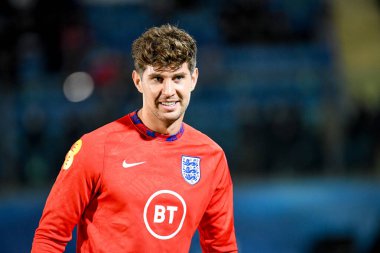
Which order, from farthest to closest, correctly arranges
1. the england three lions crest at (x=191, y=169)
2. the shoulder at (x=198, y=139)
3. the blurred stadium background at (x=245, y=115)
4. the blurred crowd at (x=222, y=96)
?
the blurred crowd at (x=222, y=96), the blurred stadium background at (x=245, y=115), the shoulder at (x=198, y=139), the england three lions crest at (x=191, y=169)

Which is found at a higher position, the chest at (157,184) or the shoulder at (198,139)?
the shoulder at (198,139)

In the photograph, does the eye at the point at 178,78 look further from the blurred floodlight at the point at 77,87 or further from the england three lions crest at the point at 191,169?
the blurred floodlight at the point at 77,87

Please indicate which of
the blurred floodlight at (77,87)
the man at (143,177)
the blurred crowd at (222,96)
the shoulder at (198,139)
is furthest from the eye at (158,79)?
the blurred floodlight at (77,87)

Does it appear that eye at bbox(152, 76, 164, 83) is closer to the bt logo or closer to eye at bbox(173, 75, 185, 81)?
eye at bbox(173, 75, 185, 81)

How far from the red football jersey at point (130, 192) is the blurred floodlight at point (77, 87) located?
16.2ft

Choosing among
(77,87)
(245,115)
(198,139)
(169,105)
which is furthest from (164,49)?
(77,87)

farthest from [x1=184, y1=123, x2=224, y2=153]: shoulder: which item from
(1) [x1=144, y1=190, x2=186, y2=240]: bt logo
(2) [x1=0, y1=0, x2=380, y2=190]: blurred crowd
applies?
(2) [x1=0, y1=0, x2=380, y2=190]: blurred crowd

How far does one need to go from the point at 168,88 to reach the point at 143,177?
0.39 meters

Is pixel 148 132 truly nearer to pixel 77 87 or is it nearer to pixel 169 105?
pixel 169 105

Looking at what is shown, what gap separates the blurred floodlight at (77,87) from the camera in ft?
25.7

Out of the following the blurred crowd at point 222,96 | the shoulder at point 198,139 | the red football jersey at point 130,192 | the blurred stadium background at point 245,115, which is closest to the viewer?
the red football jersey at point 130,192

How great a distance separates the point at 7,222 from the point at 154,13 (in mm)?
4203

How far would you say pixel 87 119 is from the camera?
7.40 meters

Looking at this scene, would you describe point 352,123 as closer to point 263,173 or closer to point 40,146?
point 263,173
